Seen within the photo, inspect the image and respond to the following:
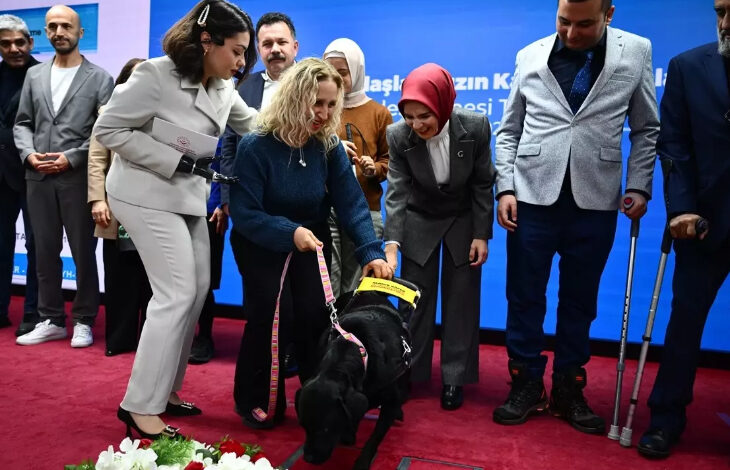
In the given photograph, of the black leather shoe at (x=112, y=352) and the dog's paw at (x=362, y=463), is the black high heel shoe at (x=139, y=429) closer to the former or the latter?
the dog's paw at (x=362, y=463)

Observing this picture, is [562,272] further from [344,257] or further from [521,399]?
[344,257]

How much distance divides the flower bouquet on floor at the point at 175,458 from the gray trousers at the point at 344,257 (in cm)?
153

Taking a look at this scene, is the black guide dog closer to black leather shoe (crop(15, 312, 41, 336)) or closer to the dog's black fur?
the dog's black fur

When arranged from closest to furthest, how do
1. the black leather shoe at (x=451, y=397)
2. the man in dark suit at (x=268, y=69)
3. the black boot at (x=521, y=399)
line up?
1. the black boot at (x=521, y=399)
2. the black leather shoe at (x=451, y=397)
3. the man in dark suit at (x=268, y=69)

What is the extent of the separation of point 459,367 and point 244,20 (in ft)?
5.65

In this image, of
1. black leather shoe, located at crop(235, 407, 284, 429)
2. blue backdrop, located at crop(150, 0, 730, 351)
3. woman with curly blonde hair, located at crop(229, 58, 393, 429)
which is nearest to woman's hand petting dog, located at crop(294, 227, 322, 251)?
woman with curly blonde hair, located at crop(229, 58, 393, 429)

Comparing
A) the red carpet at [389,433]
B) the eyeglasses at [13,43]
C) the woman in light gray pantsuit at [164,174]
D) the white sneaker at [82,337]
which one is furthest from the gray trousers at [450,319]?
the eyeglasses at [13,43]

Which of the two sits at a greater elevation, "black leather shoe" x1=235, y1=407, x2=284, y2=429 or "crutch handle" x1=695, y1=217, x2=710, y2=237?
"crutch handle" x1=695, y1=217, x2=710, y2=237

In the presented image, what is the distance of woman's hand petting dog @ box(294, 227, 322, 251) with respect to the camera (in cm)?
227

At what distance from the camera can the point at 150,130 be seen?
2.27 meters

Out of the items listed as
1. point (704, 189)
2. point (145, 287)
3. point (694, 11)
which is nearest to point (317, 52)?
point (145, 287)

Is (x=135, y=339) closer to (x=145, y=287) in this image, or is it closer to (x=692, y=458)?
(x=145, y=287)

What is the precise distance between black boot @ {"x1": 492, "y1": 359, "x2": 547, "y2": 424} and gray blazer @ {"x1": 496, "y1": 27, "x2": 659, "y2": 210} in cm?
73

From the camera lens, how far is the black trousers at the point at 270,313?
2469mm
